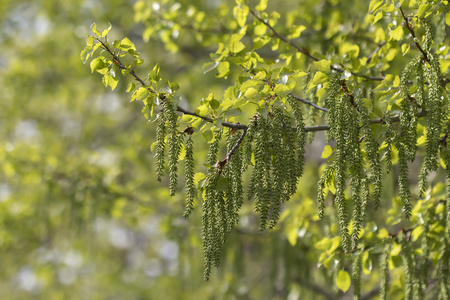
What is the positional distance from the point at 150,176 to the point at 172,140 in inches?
270

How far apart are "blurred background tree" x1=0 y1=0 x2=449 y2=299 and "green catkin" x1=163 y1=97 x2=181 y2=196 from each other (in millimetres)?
543

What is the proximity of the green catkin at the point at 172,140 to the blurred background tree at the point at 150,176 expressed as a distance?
54cm

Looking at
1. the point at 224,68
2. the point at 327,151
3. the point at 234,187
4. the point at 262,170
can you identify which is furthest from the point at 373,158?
the point at 224,68

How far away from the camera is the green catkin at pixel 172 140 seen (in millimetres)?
2014

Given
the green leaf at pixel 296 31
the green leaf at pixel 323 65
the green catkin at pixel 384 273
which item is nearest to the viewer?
the green leaf at pixel 323 65

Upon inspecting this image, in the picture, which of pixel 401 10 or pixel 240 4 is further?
pixel 240 4

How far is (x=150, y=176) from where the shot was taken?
8.77 meters

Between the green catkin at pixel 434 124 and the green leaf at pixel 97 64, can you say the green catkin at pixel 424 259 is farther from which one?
the green leaf at pixel 97 64

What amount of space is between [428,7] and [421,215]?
1401 mm

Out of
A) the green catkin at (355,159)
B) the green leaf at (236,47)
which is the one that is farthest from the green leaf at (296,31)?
the green catkin at (355,159)

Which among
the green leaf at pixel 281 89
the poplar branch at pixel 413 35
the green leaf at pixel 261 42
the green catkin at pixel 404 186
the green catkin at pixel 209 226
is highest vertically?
the green leaf at pixel 261 42

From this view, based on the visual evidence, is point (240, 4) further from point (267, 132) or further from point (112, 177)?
point (112, 177)

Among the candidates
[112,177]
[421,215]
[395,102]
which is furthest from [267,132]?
[112,177]

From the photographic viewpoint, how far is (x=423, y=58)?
2.31 m
